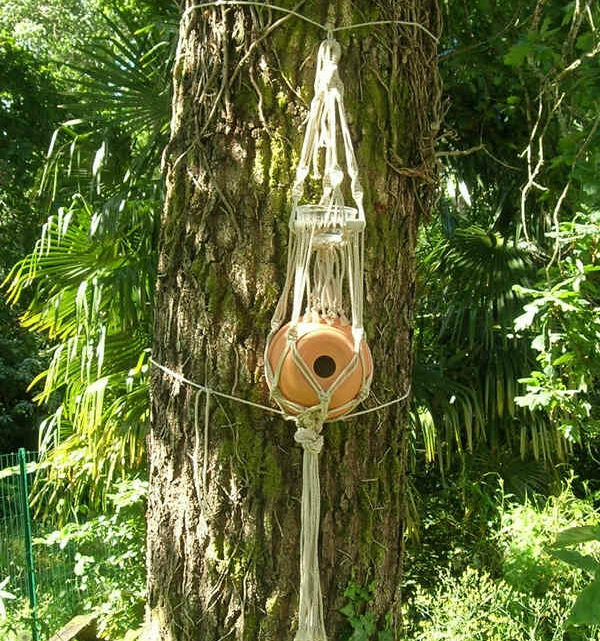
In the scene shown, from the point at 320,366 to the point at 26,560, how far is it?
3442 millimetres

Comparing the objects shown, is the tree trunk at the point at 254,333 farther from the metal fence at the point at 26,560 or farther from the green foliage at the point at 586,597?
the metal fence at the point at 26,560

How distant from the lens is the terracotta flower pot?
4.66 ft

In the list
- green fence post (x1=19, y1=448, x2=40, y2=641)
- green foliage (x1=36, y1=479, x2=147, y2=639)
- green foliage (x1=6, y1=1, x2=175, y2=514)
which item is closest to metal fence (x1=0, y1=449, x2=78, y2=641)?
green fence post (x1=19, y1=448, x2=40, y2=641)

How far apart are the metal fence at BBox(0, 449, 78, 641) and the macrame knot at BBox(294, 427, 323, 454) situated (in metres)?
2.98

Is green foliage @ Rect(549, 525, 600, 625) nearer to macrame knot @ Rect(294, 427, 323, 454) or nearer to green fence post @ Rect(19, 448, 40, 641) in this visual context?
macrame knot @ Rect(294, 427, 323, 454)

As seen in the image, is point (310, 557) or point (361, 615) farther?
point (361, 615)

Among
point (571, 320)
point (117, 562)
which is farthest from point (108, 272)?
point (571, 320)

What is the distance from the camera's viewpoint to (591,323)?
2.71 meters

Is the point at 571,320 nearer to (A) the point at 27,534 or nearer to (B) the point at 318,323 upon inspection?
(B) the point at 318,323

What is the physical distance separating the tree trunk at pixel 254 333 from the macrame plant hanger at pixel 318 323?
0.29 ft

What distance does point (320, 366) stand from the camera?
1444mm

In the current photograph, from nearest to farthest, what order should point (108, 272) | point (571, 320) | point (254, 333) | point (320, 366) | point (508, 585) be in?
point (320, 366), point (254, 333), point (571, 320), point (508, 585), point (108, 272)

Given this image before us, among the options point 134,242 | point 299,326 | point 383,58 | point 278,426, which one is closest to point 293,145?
point 383,58

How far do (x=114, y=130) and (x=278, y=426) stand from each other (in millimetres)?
2861
